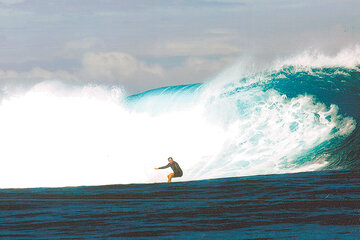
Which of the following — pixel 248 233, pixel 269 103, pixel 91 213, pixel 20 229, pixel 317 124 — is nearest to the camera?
pixel 248 233

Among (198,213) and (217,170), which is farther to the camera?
(217,170)

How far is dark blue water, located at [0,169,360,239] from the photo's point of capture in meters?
7.74

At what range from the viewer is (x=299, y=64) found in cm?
2691

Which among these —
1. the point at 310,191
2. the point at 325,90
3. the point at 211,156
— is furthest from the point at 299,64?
the point at 310,191

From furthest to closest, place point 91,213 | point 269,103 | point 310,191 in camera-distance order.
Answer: point 269,103 < point 310,191 < point 91,213

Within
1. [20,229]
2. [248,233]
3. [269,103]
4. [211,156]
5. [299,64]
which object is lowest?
[248,233]

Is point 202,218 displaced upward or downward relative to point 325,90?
downward

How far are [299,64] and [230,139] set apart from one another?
17.5 ft

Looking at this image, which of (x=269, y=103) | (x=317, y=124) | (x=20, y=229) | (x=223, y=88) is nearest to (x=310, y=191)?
(x=20, y=229)

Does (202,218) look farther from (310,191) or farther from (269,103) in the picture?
(269,103)

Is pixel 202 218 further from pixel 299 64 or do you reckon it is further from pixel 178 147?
pixel 299 64

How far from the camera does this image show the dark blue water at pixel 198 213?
25.4ft

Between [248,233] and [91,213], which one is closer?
[248,233]

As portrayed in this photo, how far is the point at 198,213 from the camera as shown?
31.4ft
